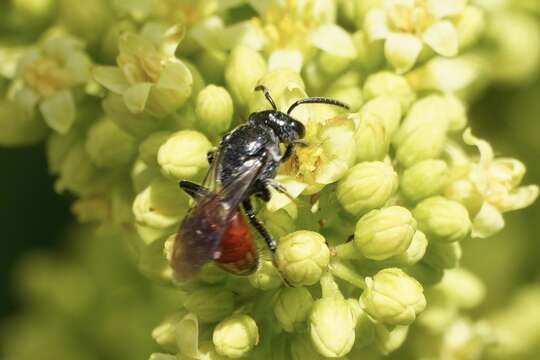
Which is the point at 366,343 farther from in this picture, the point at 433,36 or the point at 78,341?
the point at 78,341

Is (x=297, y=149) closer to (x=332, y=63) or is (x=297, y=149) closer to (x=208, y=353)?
(x=332, y=63)

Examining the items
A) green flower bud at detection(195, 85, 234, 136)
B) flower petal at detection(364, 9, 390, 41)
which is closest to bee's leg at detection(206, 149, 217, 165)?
green flower bud at detection(195, 85, 234, 136)

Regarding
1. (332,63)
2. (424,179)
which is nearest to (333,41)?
(332,63)

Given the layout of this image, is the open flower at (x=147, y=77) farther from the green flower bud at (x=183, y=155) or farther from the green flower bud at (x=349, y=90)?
the green flower bud at (x=349, y=90)

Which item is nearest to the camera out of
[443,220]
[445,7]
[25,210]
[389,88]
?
[443,220]

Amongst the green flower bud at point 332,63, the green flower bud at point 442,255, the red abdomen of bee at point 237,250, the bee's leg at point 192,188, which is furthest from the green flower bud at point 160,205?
the green flower bud at point 442,255

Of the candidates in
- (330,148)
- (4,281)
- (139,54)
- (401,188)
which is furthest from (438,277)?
(4,281)

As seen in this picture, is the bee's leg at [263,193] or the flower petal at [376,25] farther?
the flower petal at [376,25]
